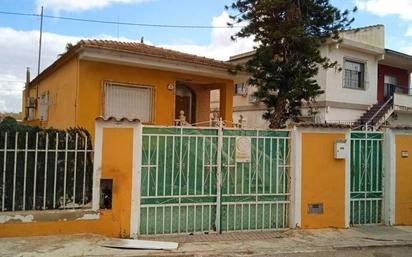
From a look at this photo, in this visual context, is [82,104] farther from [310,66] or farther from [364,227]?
[364,227]

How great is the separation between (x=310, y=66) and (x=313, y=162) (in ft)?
16.7

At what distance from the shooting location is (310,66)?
43.4ft

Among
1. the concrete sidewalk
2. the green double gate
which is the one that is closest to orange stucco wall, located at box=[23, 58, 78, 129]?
the green double gate

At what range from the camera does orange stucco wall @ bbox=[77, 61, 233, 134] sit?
11.6m

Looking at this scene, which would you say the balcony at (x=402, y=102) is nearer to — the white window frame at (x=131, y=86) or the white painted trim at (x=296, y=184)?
the white window frame at (x=131, y=86)

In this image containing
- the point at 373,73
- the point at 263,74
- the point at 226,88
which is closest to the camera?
the point at 263,74

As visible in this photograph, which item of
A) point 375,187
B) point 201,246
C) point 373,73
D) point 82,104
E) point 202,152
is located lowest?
point 201,246

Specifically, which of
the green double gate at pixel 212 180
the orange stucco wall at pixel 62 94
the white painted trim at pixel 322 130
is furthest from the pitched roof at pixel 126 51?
the white painted trim at pixel 322 130

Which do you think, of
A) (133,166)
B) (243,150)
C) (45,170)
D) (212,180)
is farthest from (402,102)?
(45,170)

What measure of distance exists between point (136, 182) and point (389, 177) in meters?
5.93

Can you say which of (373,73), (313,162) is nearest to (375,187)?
(313,162)

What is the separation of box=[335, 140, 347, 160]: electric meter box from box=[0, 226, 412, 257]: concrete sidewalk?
5.23 ft

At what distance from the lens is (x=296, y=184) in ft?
29.1

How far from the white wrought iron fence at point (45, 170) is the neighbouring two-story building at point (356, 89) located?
1161 centimetres
